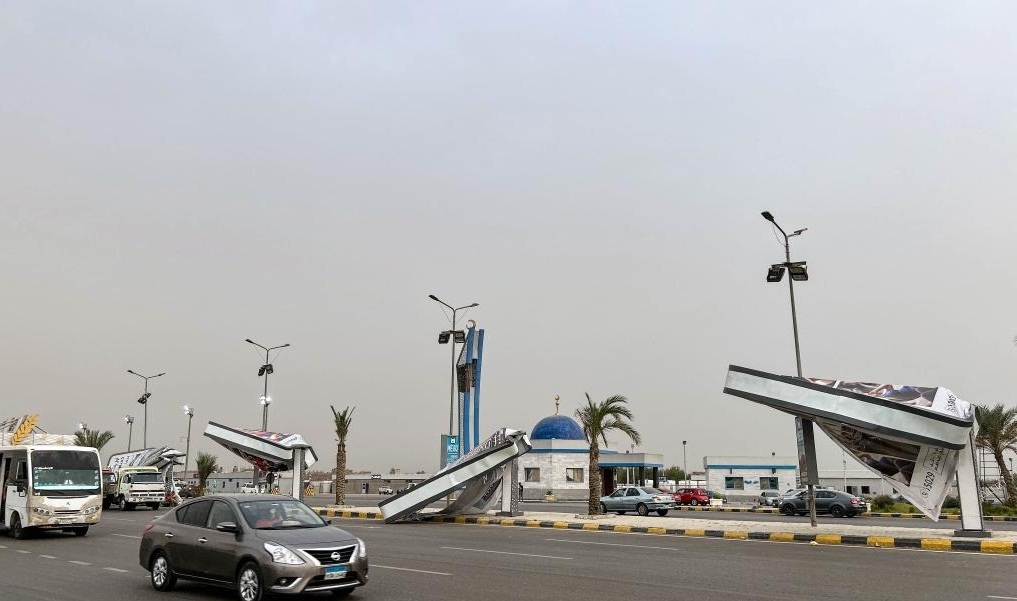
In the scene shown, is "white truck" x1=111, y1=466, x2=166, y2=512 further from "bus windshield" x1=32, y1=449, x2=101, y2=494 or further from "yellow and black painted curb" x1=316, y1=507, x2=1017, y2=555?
"bus windshield" x1=32, y1=449, x2=101, y2=494

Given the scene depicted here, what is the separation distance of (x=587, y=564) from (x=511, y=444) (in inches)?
511

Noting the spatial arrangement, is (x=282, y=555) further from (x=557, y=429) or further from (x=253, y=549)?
(x=557, y=429)

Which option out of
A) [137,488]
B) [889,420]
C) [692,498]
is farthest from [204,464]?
[889,420]

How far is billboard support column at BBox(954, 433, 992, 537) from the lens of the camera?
65.8 feet

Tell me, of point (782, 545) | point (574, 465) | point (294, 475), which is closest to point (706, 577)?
point (782, 545)

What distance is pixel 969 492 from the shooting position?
20.2 meters

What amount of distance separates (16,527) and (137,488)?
2055 cm

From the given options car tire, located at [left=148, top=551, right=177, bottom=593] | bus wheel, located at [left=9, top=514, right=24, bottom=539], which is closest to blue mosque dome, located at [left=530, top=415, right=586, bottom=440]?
bus wheel, located at [left=9, top=514, right=24, bottom=539]

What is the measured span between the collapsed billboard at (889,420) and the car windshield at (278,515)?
553 inches

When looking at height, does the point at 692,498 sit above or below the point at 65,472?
below

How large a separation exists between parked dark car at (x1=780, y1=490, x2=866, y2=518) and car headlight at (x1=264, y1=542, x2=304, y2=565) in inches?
1202

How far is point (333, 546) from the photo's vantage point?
35.4 ft

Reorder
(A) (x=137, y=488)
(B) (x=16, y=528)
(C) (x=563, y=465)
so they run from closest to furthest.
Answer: (B) (x=16, y=528)
(A) (x=137, y=488)
(C) (x=563, y=465)

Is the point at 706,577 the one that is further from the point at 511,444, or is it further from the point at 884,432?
the point at 511,444
